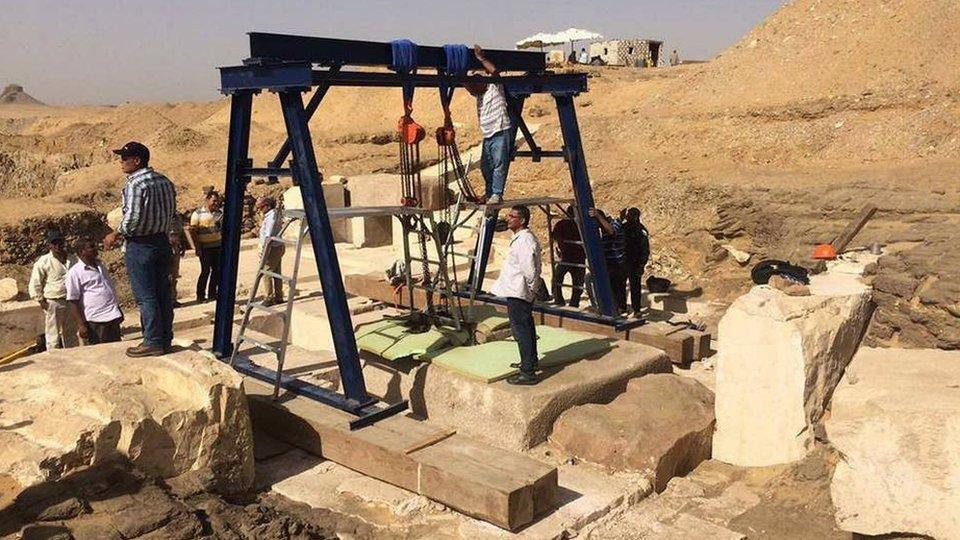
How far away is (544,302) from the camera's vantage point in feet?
31.4

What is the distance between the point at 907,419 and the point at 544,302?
5.13 meters

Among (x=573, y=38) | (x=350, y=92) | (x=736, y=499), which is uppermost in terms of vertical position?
(x=573, y=38)

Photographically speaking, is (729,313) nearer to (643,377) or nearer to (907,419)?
(643,377)

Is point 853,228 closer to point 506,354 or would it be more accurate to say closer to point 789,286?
point 789,286

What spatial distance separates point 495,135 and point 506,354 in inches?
102

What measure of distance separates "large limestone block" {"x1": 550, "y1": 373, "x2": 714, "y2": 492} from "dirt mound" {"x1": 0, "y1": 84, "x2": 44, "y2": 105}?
128106mm

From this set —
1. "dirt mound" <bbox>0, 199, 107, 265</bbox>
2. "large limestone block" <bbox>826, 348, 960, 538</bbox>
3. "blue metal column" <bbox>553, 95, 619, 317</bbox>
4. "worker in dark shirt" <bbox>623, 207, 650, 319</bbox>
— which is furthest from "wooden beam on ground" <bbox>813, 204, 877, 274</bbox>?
"dirt mound" <bbox>0, 199, 107, 265</bbox>

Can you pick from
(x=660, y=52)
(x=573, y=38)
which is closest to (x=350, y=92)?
(x=573, y=38)

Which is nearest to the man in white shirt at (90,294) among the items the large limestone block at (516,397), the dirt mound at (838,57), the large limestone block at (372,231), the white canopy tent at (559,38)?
the large limestone block at (516,397)

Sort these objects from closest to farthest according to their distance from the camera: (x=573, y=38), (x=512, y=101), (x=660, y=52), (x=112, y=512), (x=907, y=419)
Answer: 1. (x=112, y=512)
2. (x=907, y=419)
3. (x=512, y=101)
4. (x=573, y=38)
5. (x=660, y=52)

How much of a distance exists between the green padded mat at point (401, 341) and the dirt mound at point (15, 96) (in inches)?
4956

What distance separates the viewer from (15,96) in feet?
384

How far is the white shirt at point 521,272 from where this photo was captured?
20.0 feet

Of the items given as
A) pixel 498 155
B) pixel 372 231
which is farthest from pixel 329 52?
pixel 372 231
